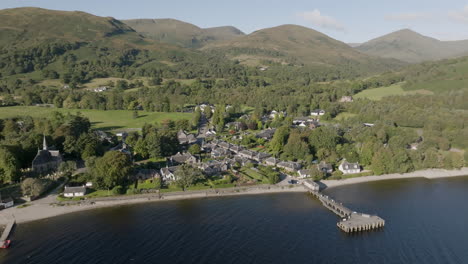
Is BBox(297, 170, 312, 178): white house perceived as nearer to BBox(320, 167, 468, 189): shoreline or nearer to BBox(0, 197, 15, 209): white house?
BBox(320, 167, 468, 189): shoreline

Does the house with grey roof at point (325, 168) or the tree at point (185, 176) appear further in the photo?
the house with grey roof at point (325, 168)

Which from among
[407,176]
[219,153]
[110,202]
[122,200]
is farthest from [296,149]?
[110,202]

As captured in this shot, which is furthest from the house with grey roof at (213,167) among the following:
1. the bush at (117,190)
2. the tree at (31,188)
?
the tree at (31,188)

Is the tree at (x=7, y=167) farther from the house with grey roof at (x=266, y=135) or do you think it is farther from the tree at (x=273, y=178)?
the house with grey roof at (x=266, y=135)

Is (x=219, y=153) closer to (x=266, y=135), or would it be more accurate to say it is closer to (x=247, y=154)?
(x=247, y=154)

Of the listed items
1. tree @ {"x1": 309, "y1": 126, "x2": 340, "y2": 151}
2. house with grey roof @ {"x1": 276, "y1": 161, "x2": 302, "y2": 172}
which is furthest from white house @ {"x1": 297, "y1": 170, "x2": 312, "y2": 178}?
tree @ {"x1": 309, "y1": 126, "x2": 340, "y2": 151}

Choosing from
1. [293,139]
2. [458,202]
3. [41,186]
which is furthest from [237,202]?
[458,202]
